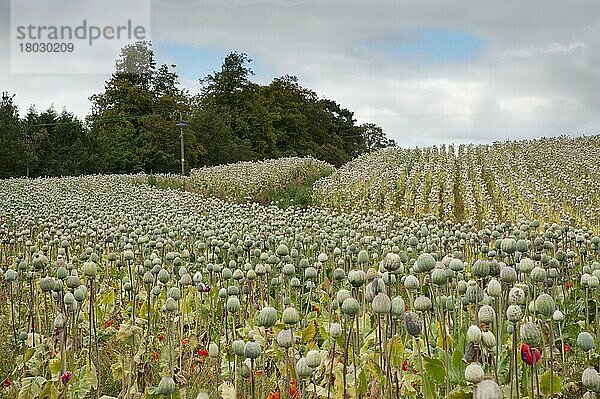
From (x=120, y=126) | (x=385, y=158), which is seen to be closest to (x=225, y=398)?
(x=385, y=158)

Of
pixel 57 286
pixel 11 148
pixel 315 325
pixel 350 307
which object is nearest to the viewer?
pixel 350 307

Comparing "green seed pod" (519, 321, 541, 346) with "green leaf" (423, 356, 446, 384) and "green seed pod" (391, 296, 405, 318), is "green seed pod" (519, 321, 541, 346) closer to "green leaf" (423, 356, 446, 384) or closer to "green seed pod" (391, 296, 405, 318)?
"green seed pod" (391, 296, 405, 318)

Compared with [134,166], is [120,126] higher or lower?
higher

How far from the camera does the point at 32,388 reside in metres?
3.00

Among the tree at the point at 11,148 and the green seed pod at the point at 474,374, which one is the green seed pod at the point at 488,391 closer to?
the green seed pod at the point at 474,374

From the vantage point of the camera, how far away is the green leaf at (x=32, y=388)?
299 cm

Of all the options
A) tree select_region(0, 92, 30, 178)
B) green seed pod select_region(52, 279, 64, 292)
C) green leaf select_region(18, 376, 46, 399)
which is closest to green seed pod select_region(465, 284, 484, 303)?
green seed pod select_region(52, 279, 64, 292)

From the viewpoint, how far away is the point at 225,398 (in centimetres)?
260

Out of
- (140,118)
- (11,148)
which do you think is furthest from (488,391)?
(140,118)

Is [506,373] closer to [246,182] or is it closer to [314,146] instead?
[246,182]

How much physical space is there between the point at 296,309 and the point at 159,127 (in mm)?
43769

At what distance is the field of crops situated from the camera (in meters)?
2.41

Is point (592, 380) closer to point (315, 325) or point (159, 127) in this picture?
point (315, 325)

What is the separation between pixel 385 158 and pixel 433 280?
2330cm
